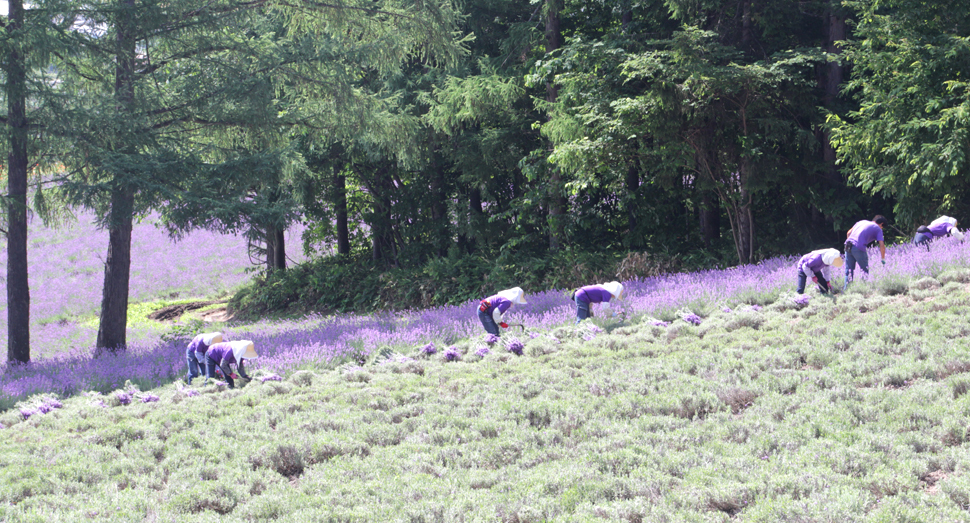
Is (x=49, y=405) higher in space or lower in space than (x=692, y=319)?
lower

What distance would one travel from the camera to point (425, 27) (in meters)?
14.1

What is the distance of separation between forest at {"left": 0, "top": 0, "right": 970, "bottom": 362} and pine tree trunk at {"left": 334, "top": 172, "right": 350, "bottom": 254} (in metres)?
1.41

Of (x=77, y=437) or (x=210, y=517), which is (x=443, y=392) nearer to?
(x=210, y=517)

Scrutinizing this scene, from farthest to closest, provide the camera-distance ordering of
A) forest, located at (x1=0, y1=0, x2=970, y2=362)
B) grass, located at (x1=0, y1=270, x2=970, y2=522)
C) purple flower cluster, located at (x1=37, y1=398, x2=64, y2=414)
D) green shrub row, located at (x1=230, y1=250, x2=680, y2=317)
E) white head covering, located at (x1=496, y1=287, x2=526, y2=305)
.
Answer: green shrub row, located at (x1=230, y1=250, x2=680, y2=317)
forest, located at (x1=0, y1=0, x2=970, y2=362)
white head covering, located at (x1=496, y1=287, x2=526, y2=305)
purple flower cluster, located at (x1=37, y1=398, x2=64, y2=414)
grass, located at (x1=0, y1=270, x2=970, y2=522)

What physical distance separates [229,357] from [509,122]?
42.0 ft

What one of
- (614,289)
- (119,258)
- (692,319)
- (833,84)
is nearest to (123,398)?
(119,258)

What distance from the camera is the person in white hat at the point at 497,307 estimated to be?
912 centimetres

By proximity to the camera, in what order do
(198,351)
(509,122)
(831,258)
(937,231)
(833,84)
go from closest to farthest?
(198,351) < (831,258) < (937,231) < (833,84) < (509,122)

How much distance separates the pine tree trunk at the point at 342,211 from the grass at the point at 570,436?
15.8 meters

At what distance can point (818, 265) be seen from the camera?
29.1 ft

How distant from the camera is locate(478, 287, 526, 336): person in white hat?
359 inches

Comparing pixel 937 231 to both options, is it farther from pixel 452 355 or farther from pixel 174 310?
pixel 174 310

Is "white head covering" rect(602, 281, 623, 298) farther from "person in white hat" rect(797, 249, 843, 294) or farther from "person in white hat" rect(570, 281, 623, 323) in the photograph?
"person in white hat" rect(797, 249, 843, 294)

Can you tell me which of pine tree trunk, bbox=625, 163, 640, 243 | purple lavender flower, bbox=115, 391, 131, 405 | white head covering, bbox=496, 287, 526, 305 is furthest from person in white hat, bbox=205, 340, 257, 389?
pine tree trunk, bbox=625, 163, 640, 243
